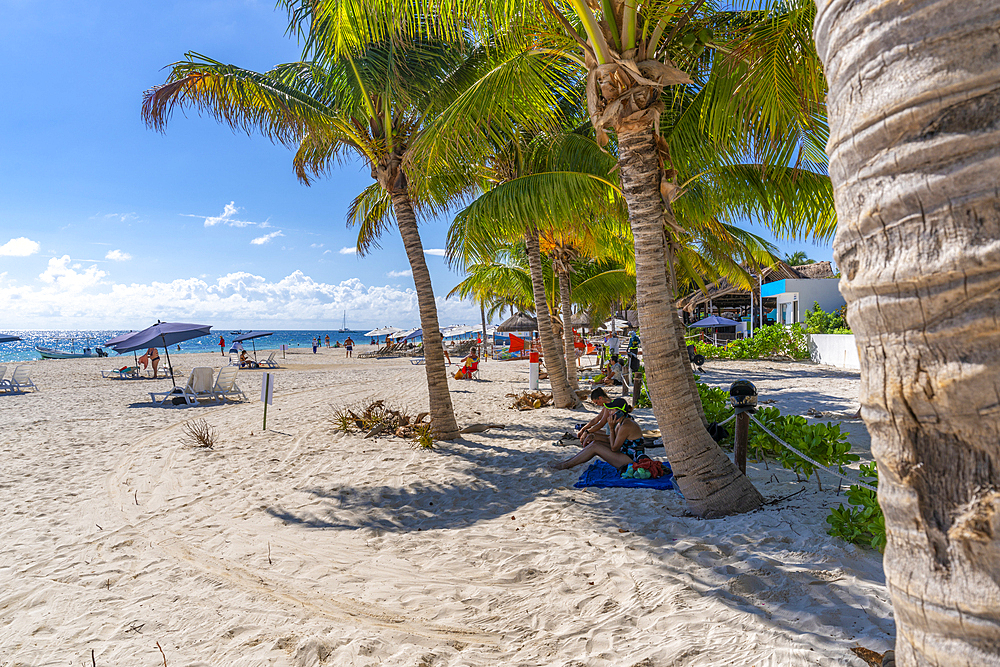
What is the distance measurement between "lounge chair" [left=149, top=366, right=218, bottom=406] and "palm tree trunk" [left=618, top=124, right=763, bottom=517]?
13.2 meters

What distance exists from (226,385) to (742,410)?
1359 cm

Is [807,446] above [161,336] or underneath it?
underneath

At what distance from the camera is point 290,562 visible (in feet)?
13.5

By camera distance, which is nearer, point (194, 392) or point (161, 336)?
point (194, 392)

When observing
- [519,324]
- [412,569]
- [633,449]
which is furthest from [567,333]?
[519,324]

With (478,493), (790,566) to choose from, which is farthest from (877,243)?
(478,493)

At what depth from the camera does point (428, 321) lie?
27.3ft

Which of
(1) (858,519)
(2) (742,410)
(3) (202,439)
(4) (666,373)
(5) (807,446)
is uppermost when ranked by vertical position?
(4) (666,373)

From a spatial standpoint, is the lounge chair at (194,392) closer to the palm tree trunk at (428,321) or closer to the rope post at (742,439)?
the palm tree trunk at (428,321)

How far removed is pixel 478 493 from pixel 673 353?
2660mm

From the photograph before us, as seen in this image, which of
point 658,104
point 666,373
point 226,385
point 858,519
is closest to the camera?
point 858,519

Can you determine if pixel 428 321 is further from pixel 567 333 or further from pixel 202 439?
pixel 567 333

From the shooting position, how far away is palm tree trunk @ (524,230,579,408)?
10.4m

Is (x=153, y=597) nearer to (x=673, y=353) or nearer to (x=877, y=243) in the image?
(x=673, y=353)
